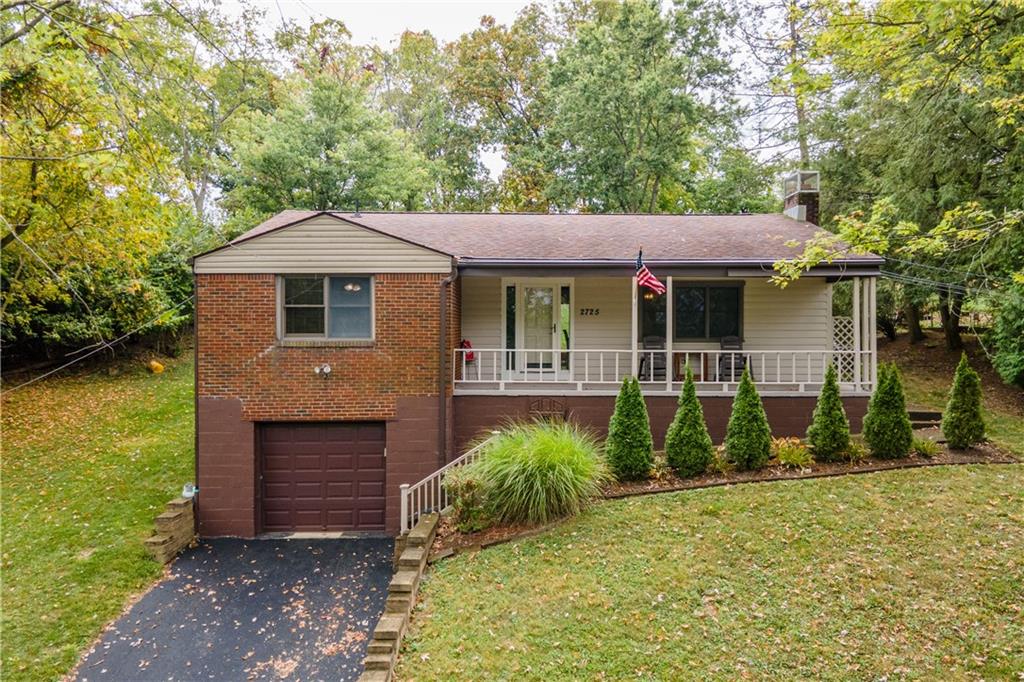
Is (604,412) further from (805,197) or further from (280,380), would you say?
(805,197)

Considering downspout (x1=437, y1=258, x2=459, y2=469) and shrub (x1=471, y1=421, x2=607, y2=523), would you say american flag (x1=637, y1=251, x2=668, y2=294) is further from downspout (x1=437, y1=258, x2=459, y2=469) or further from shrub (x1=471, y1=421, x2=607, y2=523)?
downspout (x1=437, y1=258, x2=459, y2=469)

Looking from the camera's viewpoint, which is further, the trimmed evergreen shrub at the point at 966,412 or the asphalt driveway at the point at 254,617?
the trimmed evergreen shrub at the point at 966,412

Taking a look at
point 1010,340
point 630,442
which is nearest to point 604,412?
point 630,442

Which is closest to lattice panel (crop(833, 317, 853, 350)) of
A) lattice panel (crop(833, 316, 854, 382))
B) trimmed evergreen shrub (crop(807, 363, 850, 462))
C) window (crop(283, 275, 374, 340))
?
lattice panel (crop(833, 316, 854, 382))

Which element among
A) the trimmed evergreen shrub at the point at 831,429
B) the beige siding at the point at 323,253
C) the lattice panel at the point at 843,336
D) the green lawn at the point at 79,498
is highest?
the beige siding at the point at 323,253

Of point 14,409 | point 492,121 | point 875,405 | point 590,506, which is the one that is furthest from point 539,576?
point 492,121

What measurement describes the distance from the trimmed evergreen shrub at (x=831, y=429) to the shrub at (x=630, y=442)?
262cm

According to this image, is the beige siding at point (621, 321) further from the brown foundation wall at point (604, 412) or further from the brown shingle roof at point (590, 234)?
the brown foundation wall at point (604, 412)

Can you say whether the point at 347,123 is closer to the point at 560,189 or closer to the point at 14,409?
the point at 560,189

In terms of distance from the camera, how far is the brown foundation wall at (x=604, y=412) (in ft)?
30.9

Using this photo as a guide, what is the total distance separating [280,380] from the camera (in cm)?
877

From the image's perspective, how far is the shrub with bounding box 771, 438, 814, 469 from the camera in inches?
316

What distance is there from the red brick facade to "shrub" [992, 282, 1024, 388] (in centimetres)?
1228

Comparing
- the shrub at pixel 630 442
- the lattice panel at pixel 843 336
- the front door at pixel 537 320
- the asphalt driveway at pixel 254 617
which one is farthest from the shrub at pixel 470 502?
the lattice panel at pixel 843 336
